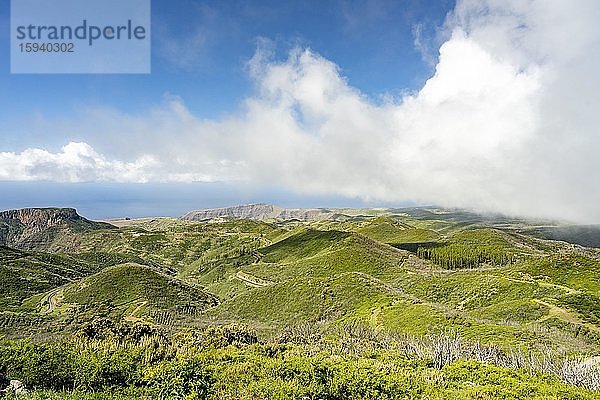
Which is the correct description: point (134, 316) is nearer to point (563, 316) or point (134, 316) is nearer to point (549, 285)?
point (563, 316)

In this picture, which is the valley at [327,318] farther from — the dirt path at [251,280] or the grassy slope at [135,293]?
the dirt path at [251,280]

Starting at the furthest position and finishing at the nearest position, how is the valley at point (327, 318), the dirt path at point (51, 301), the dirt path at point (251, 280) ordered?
the dirt path at point (251, 280)
the dirt path at point (51, 301)
the valley at point (327, 318)

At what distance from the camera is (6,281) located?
108m

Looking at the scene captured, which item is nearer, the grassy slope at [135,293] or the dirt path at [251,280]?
the grassy slope at [135,293]

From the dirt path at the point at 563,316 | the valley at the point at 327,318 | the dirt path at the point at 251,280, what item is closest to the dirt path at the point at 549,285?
the valley at the point at 327,318

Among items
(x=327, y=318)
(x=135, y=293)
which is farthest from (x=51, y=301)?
(x=327, y=318)

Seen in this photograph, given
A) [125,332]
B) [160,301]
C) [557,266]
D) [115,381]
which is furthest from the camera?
Answer: [160,301]

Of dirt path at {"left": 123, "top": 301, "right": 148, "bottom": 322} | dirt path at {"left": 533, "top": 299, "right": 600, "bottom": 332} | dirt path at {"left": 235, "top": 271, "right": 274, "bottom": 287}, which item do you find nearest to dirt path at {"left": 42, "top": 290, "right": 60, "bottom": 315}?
dirt path at {"left": 123, "top": 301, "right": 148, "bottom": 322}

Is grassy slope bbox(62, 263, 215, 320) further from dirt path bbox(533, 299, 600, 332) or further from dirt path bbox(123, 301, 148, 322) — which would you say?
dirt path bbox(533, 299, 600, 332)

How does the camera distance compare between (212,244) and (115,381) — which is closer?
(115,381)

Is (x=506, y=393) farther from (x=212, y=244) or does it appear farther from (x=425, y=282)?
(x=212, y=244)

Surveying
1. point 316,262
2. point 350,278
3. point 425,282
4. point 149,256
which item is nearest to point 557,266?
point 425,282

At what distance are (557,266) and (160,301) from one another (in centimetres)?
8607

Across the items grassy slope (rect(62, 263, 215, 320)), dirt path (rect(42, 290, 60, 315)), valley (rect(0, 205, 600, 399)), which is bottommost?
dirt path (rect(42, 290, 60, 315))
